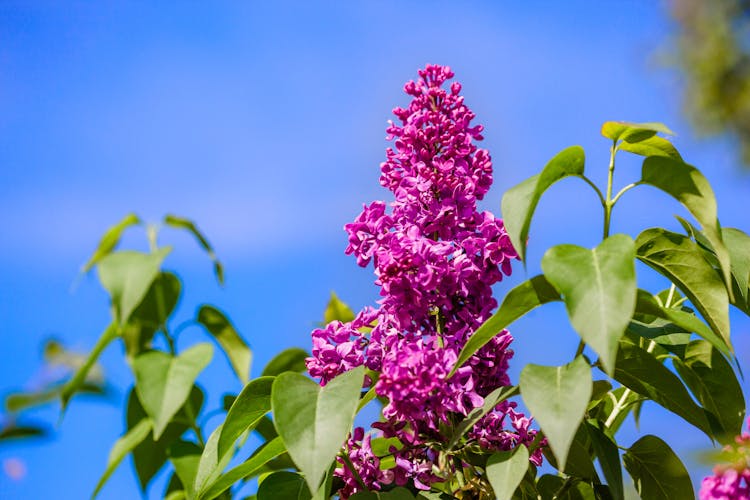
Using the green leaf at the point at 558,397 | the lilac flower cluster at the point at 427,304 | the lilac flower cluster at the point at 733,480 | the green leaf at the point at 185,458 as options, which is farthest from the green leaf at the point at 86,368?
the lilac flower cluster at the point at 733,480

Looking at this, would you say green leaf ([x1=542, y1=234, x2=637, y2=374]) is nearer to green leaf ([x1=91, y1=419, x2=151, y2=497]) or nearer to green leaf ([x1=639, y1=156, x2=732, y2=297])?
green leaf ([x1=639, y1=156, x2=732, y2=297])

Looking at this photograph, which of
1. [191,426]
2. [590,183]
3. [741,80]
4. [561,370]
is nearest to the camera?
[561,370]

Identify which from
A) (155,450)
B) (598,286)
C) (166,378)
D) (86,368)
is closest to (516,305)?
(598,286)

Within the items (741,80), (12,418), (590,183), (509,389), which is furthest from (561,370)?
(741,80)

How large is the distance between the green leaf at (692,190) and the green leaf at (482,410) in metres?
0.24

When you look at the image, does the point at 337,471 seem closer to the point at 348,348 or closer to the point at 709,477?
the point at 348,348

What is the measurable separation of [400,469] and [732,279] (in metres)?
0.42

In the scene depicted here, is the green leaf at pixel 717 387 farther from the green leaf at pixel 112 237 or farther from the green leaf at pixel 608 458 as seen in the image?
the green leaf at pixel 112 237

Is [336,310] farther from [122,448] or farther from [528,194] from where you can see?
[528,194]

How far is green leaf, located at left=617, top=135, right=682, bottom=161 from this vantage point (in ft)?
3.05

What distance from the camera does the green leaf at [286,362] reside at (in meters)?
1.43

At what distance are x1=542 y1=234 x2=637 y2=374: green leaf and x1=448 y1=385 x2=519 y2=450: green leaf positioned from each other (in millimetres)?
141

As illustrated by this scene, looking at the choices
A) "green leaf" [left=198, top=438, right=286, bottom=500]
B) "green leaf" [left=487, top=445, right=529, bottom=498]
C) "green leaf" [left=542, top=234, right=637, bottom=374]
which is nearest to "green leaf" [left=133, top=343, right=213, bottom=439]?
"green leaf" [left=198, top=438, right=286, bottom=500]

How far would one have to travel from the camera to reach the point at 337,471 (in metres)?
0.97
